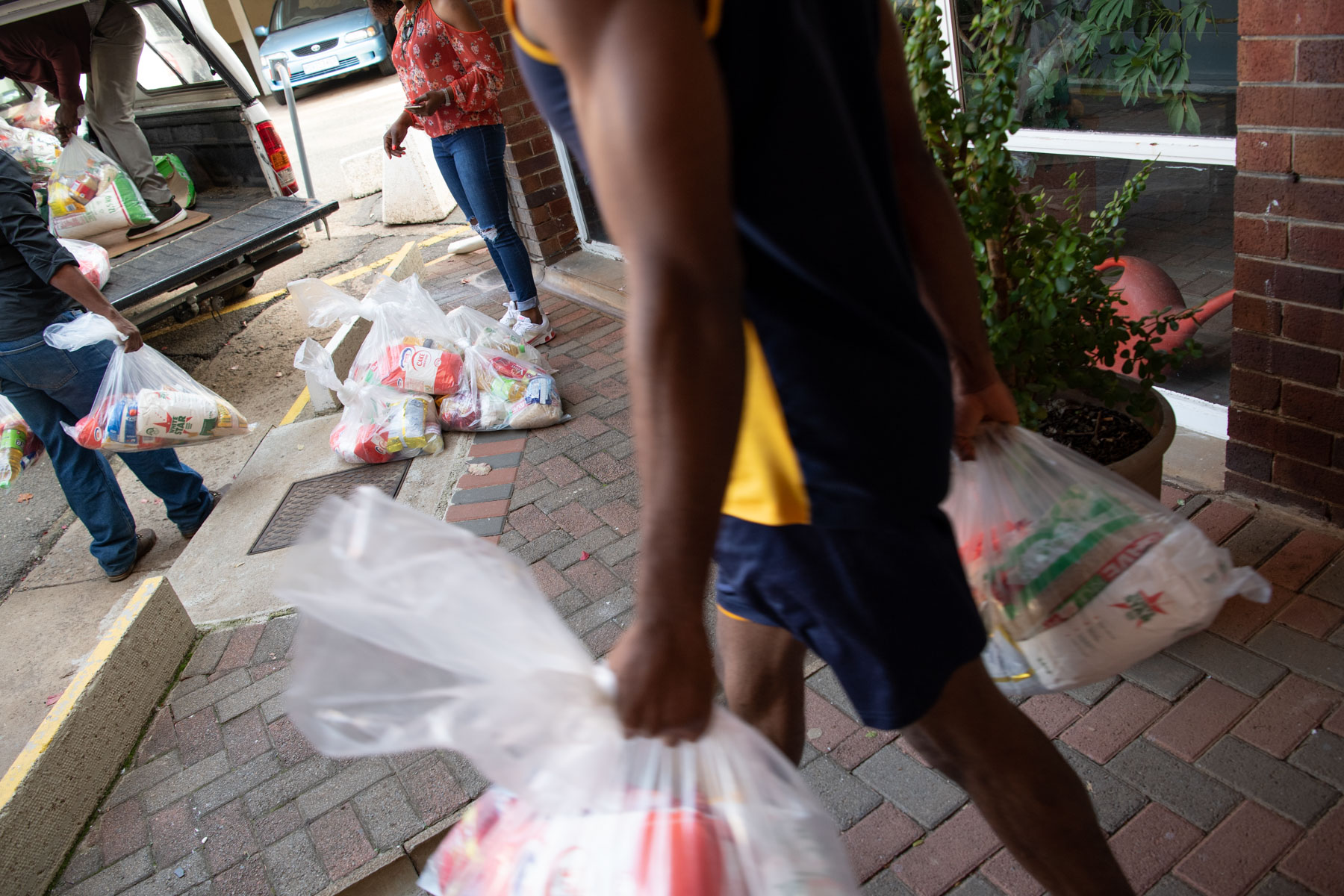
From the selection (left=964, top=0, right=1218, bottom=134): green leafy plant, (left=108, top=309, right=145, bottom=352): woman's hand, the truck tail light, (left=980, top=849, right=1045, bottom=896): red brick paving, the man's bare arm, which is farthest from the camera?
the truck tail light

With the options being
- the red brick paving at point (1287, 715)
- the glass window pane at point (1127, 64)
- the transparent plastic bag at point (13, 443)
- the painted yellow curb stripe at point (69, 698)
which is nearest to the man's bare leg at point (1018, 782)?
the red brick paving at point (1287, 715)

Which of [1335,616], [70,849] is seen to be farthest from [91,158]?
[1335,616]

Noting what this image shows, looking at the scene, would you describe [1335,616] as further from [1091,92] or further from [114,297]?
[114,297]

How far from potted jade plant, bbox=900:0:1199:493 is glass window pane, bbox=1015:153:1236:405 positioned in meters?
0.66

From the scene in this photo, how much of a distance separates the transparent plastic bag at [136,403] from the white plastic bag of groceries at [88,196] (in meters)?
3.08

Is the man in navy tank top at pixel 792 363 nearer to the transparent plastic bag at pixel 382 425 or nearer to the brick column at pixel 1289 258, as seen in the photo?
the brick column at pixel 1289 258

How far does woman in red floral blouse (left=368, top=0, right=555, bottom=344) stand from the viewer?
4.58 metres

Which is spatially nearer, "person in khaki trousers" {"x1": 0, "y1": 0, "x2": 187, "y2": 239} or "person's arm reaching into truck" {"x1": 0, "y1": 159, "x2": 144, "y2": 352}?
"person's arm reaching into truck" {"x1": 0, "y1": 159, "x2": 144, "y2": 352}

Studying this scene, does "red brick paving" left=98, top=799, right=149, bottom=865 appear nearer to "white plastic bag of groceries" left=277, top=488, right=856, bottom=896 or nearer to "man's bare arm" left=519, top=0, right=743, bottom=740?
"white plastic bag of groceries" left=277, top=488, right=856, bottom=896

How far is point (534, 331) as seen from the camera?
5172 millimetres

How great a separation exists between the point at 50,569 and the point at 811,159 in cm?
463

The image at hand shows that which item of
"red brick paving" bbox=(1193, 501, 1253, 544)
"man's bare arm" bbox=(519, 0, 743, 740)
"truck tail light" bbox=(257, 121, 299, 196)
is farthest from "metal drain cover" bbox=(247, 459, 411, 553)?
"truck tail light" bbox=(257, 121, 299, 196)

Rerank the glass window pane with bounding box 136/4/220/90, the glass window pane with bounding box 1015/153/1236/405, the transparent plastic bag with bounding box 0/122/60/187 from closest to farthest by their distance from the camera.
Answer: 1. the glass window pane with bounding box 1015/153/1236/405
2. the transparent plastic bag with bounding box 0/122/60/187
3. the glass window pane with bounding box 136/4/220/90

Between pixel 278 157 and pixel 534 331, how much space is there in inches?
125
